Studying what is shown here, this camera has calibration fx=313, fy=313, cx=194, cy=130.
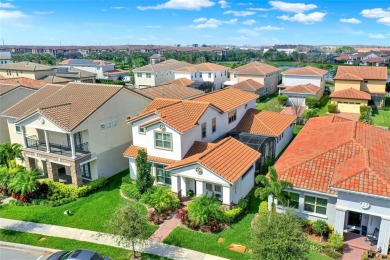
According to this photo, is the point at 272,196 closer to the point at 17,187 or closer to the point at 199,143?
the point at 199,143

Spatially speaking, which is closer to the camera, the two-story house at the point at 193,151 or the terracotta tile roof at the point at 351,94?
the two-story house at the point at 193,151

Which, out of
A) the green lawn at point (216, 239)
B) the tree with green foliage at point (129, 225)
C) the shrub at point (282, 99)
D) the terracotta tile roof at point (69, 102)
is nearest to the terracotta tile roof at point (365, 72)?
the shrub at point (282, 99)

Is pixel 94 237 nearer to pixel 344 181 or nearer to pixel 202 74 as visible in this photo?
pixel 344 181

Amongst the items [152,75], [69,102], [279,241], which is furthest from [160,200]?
[152,75]

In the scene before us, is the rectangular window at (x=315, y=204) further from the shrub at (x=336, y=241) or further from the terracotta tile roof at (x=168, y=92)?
the terracotta tile roof at (x=168, y=92)

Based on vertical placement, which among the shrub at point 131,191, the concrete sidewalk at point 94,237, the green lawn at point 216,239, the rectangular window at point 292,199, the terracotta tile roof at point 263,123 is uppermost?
the terracotta tile roof at point 263,123

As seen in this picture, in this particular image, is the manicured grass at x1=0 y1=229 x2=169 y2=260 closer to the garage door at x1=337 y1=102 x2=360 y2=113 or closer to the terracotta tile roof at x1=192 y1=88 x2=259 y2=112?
the terracotta tile roof at x1=192 y1=88 x2=259 y2=112

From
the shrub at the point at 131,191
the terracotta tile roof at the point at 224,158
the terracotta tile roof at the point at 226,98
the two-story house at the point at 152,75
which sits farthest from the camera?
the two-story house at the point at 152,75
